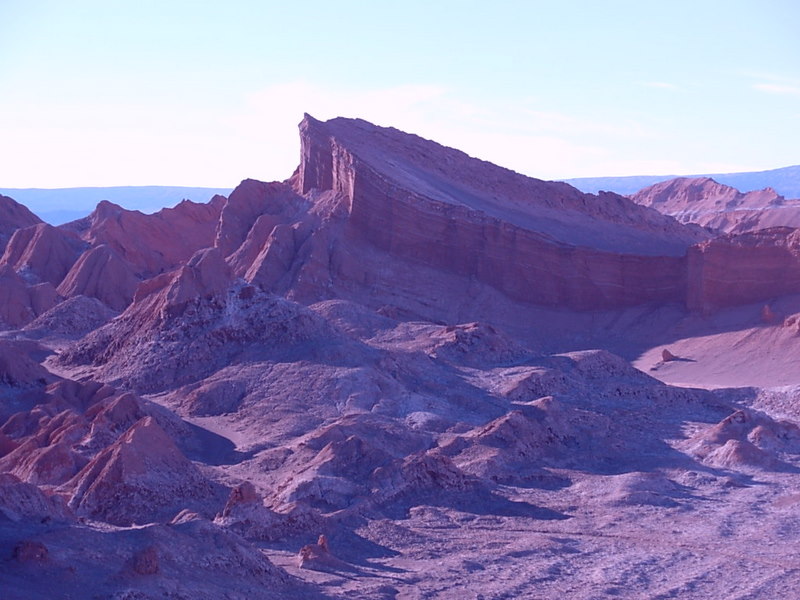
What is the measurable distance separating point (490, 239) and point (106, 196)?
287 feet

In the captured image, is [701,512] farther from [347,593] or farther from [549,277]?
[549,277]

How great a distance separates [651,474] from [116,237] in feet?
106

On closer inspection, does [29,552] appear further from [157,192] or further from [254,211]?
[157,192]

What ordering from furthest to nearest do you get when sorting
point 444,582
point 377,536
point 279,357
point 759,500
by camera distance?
point 279,357 < point 759,500 < point 377,536 < point 444,582

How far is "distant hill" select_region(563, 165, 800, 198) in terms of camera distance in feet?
406

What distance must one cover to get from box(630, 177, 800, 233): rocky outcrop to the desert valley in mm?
20852

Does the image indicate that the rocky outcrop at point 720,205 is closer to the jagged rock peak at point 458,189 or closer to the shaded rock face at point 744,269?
the jagged rock peak at point 458,189

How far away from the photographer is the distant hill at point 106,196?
11338cm

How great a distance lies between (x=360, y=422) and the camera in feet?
74.6

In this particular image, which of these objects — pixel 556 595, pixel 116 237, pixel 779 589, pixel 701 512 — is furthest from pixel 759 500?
pixel 116 237

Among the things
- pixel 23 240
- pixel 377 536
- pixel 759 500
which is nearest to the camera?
pixel 377 536

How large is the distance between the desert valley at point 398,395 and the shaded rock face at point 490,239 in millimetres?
84

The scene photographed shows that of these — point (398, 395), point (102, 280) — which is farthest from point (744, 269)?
point (102, 280)

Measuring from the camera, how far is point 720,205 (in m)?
79.5
